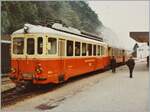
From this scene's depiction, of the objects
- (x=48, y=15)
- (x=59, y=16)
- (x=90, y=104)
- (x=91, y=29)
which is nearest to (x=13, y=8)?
(x=48, y=15)

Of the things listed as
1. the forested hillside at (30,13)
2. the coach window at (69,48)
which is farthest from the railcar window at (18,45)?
the forested hillside at (30,13)

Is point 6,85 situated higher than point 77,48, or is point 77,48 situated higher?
point 77,48

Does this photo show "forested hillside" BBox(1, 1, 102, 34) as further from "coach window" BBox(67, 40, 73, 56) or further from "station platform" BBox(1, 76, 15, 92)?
"coach window" BBox(67, 40, 73, 56)

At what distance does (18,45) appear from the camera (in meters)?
18.2

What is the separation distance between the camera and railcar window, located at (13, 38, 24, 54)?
18.0 metres

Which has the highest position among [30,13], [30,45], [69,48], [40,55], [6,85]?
[30,13]

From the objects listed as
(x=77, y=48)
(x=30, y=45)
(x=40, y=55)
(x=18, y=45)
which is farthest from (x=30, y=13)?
(x=40, y=55)

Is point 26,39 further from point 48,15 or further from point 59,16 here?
point 59,16

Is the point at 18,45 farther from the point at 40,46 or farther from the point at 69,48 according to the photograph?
the point at 69,48

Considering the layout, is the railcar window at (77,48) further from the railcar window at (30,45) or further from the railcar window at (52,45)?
the railcar window at (30,45)

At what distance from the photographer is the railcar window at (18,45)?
1800cm

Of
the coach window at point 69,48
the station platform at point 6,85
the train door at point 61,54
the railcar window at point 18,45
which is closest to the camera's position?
the railcar window at point 18,45

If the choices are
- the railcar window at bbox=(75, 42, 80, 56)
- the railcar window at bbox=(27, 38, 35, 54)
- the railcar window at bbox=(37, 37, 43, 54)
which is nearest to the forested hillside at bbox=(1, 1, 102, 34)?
the railcar window at bbox=(75, 42, 80, 56)

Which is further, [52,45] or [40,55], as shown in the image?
[52,45]
